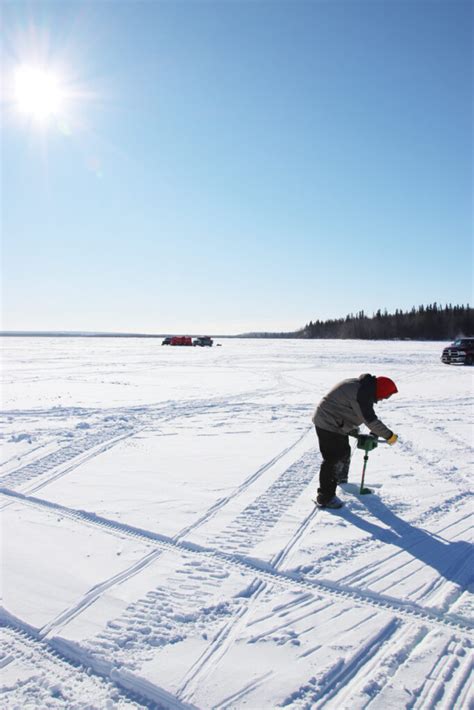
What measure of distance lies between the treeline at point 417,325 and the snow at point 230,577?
9652 centimetres

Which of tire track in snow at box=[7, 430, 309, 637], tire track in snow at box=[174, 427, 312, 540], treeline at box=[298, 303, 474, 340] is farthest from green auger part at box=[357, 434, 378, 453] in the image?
treeline at box=[298, 303, 474, 340]

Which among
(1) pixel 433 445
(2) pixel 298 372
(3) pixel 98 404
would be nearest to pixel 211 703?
(1) pixel 433 445

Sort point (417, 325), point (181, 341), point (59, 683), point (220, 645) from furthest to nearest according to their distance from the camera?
point (417, 325) → point (181, 341) → point (220, 645) → point (59, 683)

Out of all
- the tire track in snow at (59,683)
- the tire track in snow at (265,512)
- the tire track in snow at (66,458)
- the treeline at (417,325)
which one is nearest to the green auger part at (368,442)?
the tire track in snow at (265,512)

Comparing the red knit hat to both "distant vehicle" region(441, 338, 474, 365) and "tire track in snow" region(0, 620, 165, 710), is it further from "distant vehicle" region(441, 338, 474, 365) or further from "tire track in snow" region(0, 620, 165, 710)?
"distant vehicle" region(441, 338, 474, 365)

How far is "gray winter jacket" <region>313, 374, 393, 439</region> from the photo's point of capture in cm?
449

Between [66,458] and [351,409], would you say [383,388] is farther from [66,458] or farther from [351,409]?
[66,458]

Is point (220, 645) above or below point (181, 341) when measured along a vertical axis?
below

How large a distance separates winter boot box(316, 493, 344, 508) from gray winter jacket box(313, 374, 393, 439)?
756 mm

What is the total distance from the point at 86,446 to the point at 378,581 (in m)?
5.38

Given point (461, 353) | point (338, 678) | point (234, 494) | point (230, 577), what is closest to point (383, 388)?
point (234, 494)

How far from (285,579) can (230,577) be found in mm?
441

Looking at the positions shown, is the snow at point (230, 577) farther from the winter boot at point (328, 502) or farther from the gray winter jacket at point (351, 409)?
the gray winter jacket at point (351, 409)

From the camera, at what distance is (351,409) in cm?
462
